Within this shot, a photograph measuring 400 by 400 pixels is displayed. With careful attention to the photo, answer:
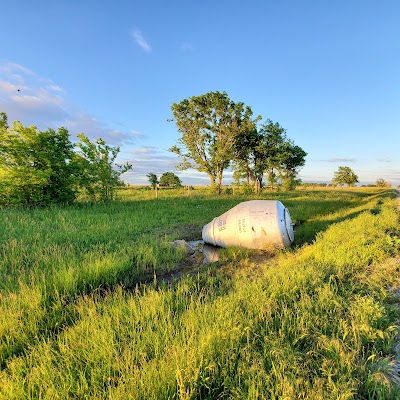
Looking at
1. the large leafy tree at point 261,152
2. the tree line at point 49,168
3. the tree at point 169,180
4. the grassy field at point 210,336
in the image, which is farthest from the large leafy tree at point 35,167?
the tree at point 169,180

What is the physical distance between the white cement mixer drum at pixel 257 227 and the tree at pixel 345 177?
305 ft

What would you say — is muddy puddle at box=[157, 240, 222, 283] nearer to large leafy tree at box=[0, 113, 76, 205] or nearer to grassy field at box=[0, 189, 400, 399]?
grassy field at box=[0, 189, 400, 399]

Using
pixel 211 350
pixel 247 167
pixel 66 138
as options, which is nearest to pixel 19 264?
pixel 211 350

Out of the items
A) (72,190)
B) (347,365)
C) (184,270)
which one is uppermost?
(72,190)

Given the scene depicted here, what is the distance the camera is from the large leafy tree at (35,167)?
12.6 metres

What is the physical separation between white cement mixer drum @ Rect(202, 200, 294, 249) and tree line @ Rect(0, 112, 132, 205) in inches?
437

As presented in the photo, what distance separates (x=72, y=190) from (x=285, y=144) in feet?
99.9

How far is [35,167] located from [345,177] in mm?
94653

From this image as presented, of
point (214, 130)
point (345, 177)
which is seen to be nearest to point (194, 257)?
point (214, 130)

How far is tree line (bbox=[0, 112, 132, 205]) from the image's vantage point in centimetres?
1272

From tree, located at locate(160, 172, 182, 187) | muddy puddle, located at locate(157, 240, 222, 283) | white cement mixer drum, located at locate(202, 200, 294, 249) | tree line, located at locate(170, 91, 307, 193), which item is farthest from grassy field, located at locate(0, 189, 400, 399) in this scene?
tree, located at locate(160, 172, 182, 187)

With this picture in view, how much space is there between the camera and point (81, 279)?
452cm

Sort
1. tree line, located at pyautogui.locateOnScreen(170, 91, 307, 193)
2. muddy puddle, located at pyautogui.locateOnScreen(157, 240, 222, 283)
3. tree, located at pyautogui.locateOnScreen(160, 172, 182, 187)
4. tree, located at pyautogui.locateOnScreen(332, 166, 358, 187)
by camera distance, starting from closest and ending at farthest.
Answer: muddy puddle, located at pyautogui.locateOnScreen(157, 240, 222, 283) → tree line, located at pyautogui.locateOnScreen(170, 91, 307, 193) → tree, located at pyautogui.locateOnScreen(160, 172, 182, 187) → tree, located at pyautogui.locateOnScreen(332, 166, 358, 187)

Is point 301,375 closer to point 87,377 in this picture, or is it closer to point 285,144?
point 87,377
